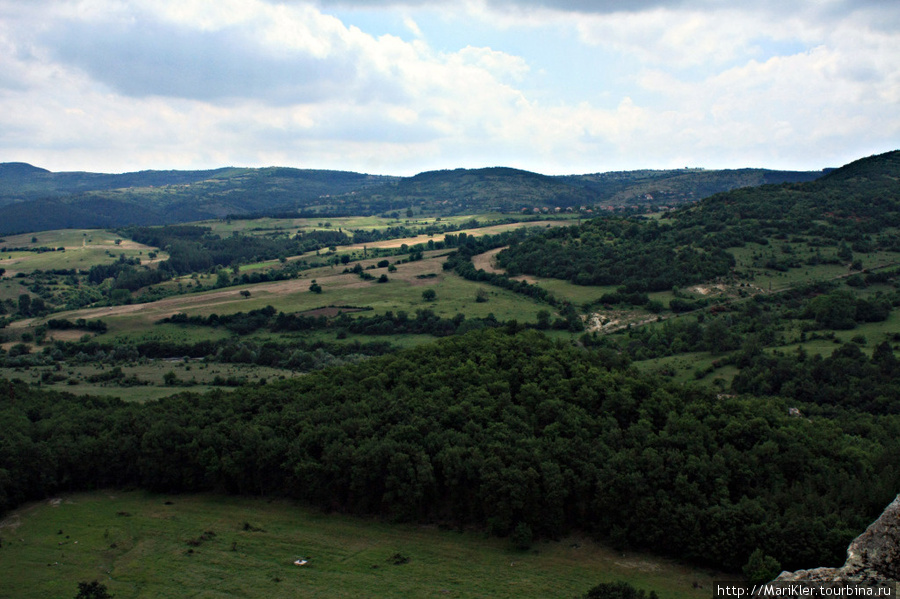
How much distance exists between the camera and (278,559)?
4341 cm

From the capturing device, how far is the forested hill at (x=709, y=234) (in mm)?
150125

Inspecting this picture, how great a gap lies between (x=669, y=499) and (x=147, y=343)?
110 m

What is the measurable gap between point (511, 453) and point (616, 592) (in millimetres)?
15128

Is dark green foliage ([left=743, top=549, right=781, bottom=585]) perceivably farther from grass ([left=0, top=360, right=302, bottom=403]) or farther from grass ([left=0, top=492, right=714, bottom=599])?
grass ([left=0, top=360, right=302, bottom=403])

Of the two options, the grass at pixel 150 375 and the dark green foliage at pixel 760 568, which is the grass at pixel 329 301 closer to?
the grass at pixel 150 375

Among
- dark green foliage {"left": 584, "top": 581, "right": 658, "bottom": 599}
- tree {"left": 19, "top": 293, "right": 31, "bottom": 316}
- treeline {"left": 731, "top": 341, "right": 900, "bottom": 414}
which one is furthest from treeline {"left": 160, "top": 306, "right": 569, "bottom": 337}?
dark green foliage {"left": 584, "top": 581, "right": 658, "bottom": 599}

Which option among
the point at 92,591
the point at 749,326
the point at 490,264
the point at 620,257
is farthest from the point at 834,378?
the point at 490,264

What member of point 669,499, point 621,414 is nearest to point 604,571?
point 669,499

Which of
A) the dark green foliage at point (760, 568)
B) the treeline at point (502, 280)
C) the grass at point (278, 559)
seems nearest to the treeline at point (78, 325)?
the treeline at point (502, 280)

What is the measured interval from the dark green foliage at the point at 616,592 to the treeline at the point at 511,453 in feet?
22.5

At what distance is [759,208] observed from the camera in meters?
176

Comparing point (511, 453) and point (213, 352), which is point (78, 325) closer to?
point (213, 352)

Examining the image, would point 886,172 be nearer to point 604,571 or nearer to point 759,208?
point 759,208

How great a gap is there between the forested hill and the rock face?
419ft
